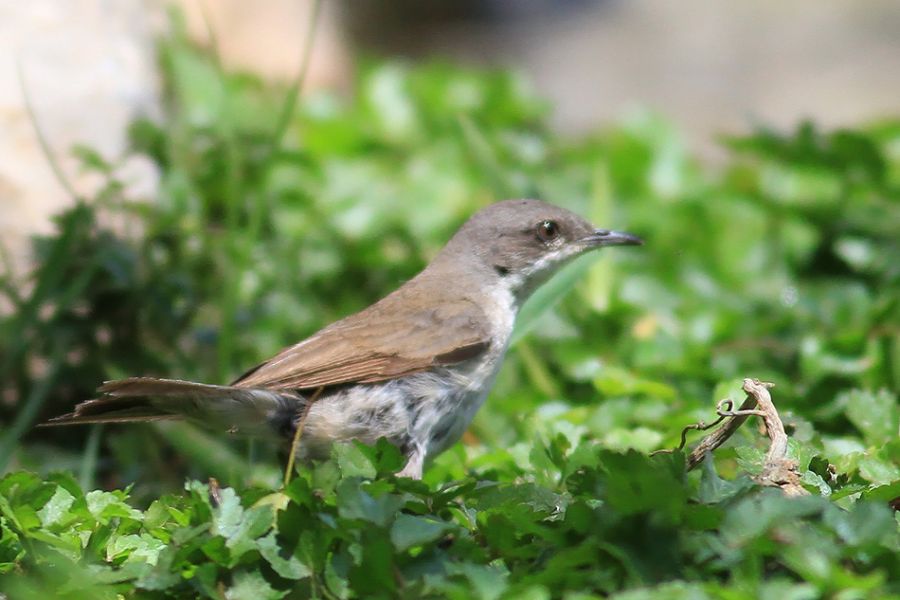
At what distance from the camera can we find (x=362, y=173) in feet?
26.9

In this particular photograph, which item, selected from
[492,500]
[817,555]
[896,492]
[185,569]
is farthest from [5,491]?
[896,492]

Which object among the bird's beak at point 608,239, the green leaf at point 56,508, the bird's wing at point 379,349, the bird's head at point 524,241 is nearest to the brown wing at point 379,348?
A: the bird's wing at point 379,349

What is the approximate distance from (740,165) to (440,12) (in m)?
6.82

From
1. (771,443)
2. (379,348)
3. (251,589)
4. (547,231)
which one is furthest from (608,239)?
(251,589)

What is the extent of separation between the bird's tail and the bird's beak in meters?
1.72

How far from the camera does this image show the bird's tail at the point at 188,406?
376 cm

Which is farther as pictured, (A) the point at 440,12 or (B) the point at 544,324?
(A) the point at 440,12

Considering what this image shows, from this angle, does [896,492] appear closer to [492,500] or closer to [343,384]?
[492,500]

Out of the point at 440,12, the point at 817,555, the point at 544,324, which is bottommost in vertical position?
the point at 544,324

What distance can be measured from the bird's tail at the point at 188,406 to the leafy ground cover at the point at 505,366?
1.01ft

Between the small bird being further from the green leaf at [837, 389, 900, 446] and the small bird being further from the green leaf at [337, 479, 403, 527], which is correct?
the green leaf at [837, 389, 900, 446]

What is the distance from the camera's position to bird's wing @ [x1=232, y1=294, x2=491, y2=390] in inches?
172

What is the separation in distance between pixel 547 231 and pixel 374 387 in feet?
4.36

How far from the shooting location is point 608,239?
17.6ft
